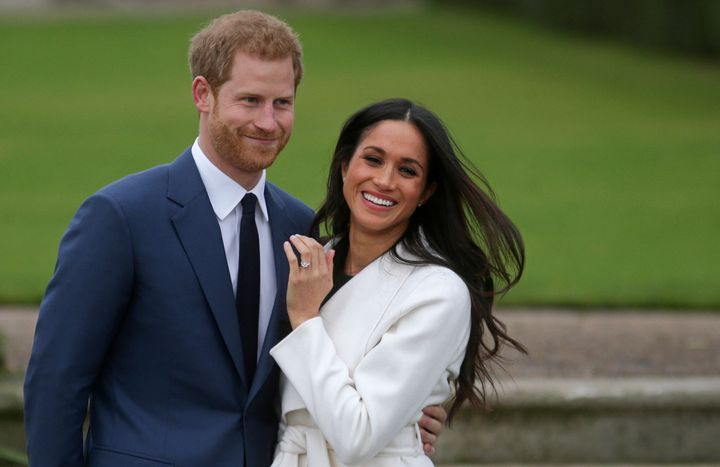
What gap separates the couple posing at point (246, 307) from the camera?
10.7ft

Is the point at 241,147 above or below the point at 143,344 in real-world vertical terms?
above

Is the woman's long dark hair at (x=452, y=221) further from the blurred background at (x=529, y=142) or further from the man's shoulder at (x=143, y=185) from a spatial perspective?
the blurred background at (x=529, y=142)

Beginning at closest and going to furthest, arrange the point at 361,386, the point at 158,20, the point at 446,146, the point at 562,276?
the point at 361,386, the point at 446,146, the point at 562,276, the point at 158,20

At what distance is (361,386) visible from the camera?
3275 mm

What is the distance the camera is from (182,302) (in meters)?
3.32

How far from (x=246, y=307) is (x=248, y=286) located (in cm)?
6

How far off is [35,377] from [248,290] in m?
0.61

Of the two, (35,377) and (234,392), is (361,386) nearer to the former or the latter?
(234,392)

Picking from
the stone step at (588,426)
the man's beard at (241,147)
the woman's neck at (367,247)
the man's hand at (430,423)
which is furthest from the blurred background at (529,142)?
the man's beard at (241,147)

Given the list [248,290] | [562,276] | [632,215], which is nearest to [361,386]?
[248,290]

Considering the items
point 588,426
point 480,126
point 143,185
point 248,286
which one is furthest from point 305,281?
point 480,126

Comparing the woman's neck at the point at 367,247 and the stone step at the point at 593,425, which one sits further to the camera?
the stone step at the point at 593,425

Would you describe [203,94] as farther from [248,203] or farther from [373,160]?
[373,160]

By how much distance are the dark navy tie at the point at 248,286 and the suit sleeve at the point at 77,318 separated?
1.05ft
